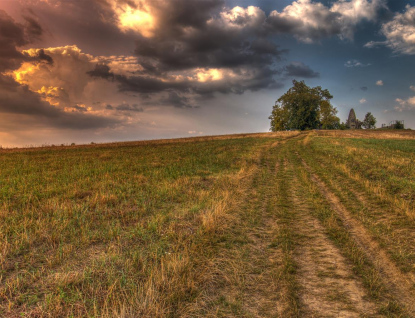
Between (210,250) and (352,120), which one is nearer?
(210,250)

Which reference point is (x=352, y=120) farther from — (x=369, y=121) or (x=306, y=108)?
(x=306, y=108)

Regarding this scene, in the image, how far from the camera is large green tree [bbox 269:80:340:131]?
261 ft

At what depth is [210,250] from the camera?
5633 millimetres

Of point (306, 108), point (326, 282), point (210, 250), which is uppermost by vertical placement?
point (306, 108)

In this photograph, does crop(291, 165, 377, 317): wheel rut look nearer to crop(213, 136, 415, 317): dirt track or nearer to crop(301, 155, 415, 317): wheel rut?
crop(213, 136, 415, 317): dirt track

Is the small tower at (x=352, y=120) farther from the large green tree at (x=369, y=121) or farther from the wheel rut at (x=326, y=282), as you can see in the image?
the wheel rut at (x=326, y=282)

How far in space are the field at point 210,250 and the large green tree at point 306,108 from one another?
7392cm

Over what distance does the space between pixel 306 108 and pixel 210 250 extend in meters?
85.1

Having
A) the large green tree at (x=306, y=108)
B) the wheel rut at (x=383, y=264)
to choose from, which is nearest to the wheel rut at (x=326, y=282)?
the wheel rut at (x=383, y=264)

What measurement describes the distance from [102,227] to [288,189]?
27.3 ft

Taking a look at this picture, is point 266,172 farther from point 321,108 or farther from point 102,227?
point 321,108

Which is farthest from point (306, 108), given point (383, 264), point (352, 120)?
point (352, 120)

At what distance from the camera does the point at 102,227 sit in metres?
7.23

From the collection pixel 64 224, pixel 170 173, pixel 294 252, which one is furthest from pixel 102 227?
pixel 170 173
